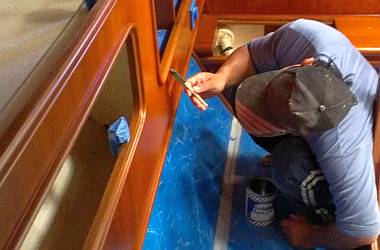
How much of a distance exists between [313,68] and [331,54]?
0.43 feet

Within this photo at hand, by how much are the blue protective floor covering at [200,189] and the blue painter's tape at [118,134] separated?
424 millimetres

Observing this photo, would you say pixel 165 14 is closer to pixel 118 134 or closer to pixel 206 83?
pixel 206 83

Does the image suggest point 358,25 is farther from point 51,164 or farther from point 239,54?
point 51,164

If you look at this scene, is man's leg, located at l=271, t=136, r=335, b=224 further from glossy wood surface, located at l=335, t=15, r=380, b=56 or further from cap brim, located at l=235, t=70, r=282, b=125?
glossy wood surface, located at l=335, t=15, r=380, b=56

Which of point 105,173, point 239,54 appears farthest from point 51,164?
point 239,54

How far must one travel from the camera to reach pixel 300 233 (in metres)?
1.07

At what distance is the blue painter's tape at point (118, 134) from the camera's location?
61cm

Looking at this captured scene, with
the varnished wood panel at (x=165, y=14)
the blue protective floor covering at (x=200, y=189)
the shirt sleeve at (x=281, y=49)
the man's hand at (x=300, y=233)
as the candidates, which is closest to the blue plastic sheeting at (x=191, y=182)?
the blue protective floor covering at (x=200, y=189)

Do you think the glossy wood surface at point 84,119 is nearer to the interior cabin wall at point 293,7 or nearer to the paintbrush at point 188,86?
the paintbrush at point 188,86

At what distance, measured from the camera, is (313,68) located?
2.76 feet

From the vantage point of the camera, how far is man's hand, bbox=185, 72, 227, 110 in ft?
3.22

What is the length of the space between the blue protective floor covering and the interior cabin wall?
0.46 metres

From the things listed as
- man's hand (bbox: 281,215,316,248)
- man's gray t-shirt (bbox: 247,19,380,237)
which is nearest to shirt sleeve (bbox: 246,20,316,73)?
man's gray t-shirt (bbox: 247,19,380,237)

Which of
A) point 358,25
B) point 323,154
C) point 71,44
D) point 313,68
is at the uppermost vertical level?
point 358,25
